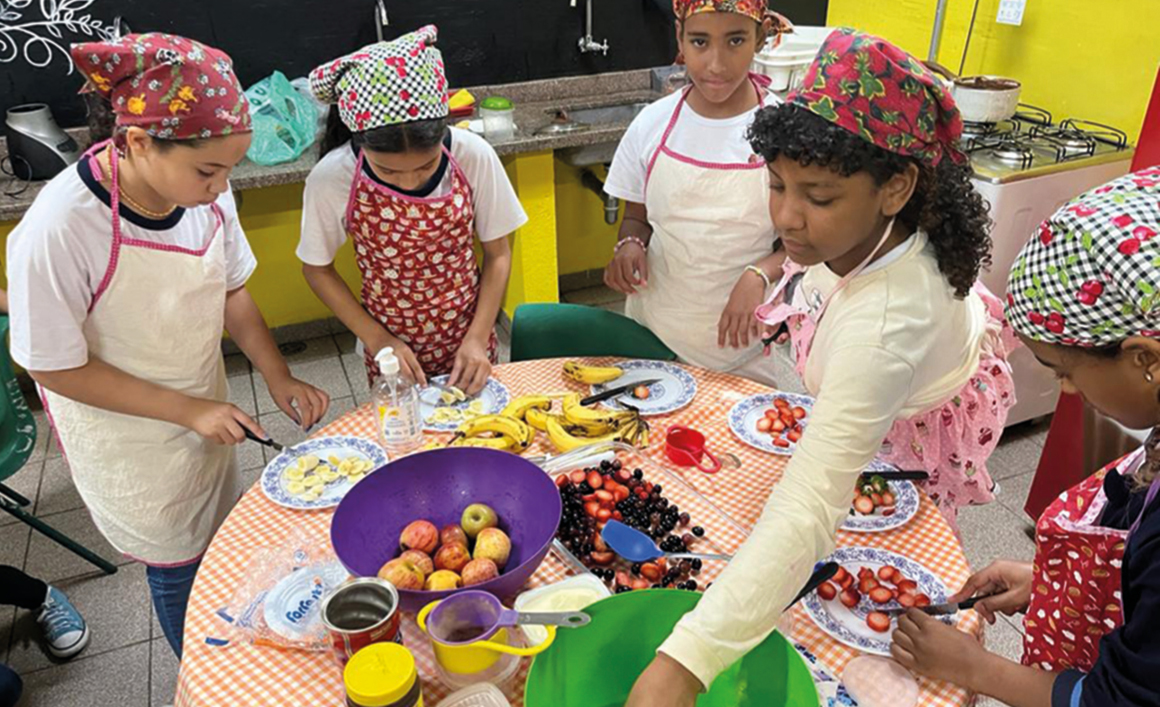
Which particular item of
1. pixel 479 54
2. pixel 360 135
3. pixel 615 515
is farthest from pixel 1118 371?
pixel 479 54

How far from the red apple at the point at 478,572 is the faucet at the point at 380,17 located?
311 centimetres

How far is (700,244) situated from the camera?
75.4 inches

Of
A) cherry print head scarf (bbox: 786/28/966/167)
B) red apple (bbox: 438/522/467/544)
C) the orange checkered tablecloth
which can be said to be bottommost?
the orange checkered tablecloth

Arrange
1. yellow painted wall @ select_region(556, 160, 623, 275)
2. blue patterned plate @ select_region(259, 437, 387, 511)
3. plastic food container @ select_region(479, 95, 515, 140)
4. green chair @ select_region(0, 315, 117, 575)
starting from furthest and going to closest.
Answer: yellow painted wall @ select_region(556, 160, 623, 275), plastic food container @ select_region(479, 95, 515, 140), green chair @ select_region(0, 315, 117, 575), blue patterned plate @ select_region(259, 437, 387, 511)

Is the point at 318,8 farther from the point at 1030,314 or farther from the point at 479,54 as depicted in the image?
the point at 1030,314

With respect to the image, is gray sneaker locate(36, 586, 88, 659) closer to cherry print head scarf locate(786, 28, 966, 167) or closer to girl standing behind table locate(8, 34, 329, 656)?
girl standing behind table locate(8, 34, 329, 656)

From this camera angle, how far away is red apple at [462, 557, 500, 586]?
113 cm

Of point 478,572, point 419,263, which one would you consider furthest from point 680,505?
point 419,263

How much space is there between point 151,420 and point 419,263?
704 mm

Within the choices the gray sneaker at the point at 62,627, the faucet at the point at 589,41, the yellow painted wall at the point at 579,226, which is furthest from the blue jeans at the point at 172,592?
the faucet at the point at 589,41

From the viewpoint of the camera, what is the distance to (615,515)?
1356 millimetres

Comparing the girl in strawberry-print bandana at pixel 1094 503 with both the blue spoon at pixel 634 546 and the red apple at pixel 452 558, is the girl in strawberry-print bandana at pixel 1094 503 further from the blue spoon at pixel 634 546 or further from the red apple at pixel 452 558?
the red apple at pixel 452 558

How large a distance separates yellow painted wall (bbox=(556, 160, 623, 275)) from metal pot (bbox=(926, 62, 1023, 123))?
69.2 inches

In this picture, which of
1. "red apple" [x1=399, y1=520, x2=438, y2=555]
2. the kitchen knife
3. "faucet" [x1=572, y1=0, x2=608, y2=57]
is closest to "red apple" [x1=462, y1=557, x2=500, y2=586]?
"red apple" [x1=399, y1=520, x2=438, y2=555]
